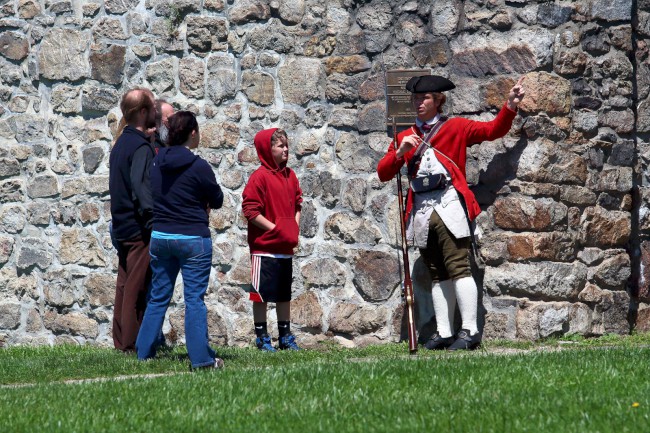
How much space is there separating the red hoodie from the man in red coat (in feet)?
2.34

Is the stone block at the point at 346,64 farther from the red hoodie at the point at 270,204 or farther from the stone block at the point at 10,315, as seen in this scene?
the stone block at the point at 10,315

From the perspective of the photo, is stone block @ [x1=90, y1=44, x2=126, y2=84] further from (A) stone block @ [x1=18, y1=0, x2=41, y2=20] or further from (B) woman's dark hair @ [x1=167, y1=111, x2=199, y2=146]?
(B) woman's dark hair @ [x1=167, y1=111, x2=199, y2=146]

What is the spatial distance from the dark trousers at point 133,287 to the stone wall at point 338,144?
1.08 metres

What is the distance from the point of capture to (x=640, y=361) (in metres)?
6.34

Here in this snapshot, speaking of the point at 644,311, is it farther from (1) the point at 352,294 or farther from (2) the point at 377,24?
A: (2) the point at 377,24

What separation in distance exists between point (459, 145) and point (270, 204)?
1.41 meters

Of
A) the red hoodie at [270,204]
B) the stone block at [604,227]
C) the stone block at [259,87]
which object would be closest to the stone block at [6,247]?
the stone block at [259,87]

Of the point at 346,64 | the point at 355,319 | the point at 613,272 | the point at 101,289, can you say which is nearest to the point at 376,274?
the point at 355,319

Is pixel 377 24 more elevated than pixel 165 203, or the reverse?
pixel 377 24

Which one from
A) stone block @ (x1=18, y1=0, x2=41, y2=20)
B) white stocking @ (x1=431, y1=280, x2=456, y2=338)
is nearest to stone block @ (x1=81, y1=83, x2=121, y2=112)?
stone block @ (x1=18, y1=0, x2=41, y2=20)

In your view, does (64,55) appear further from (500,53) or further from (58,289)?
(500,53)

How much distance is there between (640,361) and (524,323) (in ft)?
5.41

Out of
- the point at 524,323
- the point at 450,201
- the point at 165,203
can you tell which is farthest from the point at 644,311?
the point at 165,203

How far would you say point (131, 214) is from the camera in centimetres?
793
